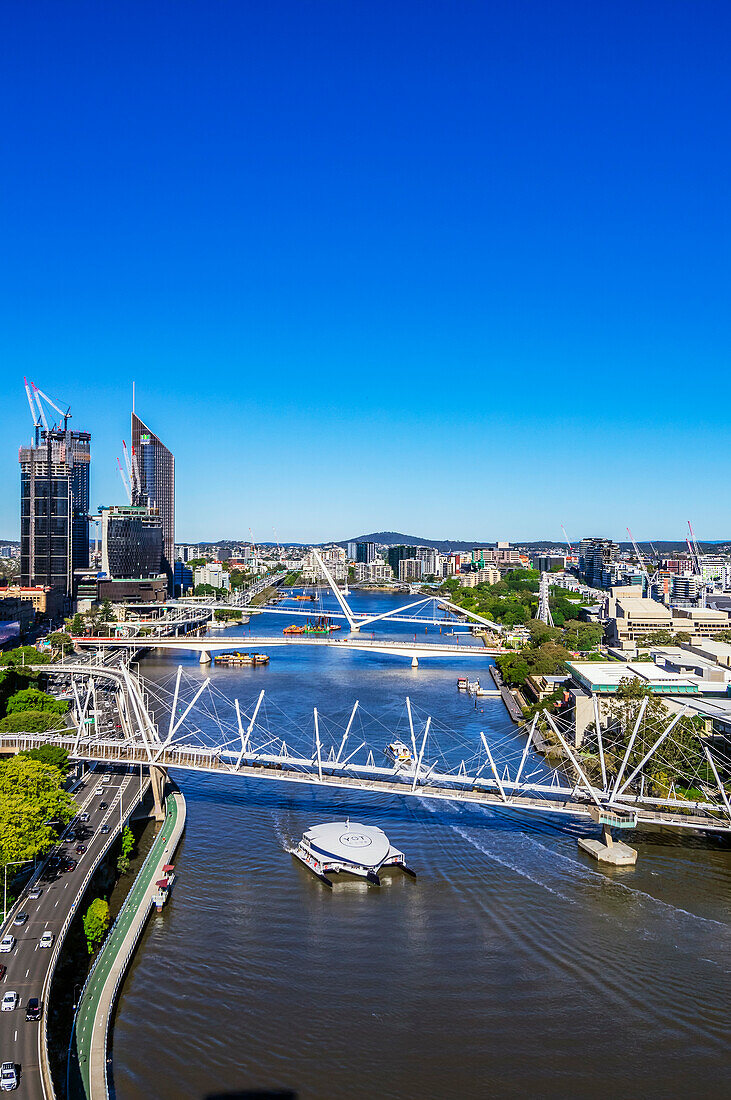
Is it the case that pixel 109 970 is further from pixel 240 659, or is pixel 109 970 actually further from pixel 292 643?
pixel 292 643

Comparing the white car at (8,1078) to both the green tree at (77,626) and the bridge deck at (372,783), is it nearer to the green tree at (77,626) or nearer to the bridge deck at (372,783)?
the bridge deck at (372,783)

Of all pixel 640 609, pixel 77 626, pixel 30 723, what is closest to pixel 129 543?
pixel 77 626

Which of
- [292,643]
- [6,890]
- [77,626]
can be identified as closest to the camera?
[6,890]

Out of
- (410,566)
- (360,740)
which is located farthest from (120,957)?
(410,566)

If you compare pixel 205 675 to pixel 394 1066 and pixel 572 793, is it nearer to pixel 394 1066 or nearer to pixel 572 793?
pixel 572 793

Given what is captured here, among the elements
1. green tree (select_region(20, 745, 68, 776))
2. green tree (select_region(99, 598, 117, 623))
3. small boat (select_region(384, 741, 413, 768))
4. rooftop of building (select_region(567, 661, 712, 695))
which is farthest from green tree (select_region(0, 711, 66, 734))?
green tree (select_region(99, 598, 117, 623))
